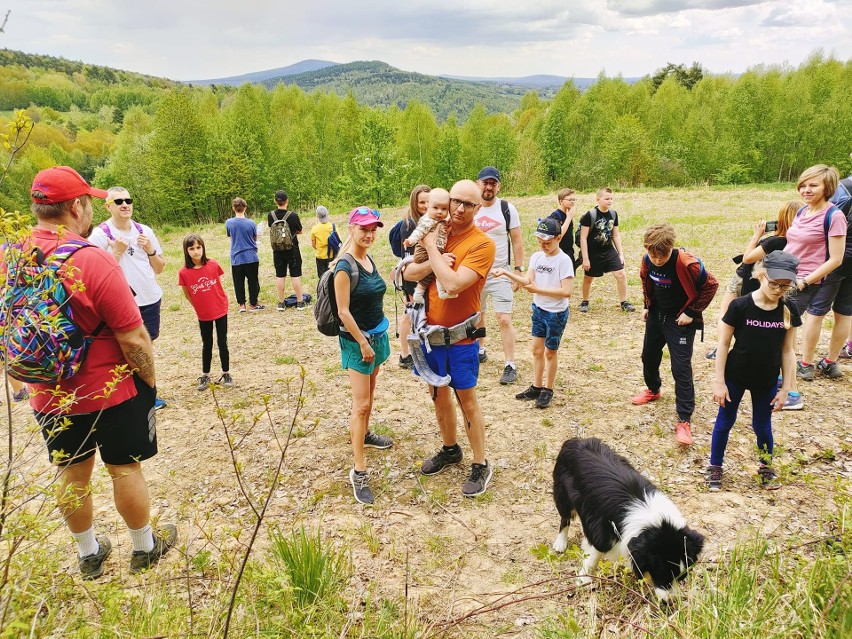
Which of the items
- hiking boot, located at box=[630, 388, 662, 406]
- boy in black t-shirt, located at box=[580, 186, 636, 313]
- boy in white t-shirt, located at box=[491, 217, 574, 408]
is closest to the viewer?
boy in white t-shirt, located at box=[491, 217, 574, 408]

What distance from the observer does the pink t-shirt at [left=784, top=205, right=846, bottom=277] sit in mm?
4461

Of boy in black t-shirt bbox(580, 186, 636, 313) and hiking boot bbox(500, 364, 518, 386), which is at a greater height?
boy in black t-shirt bbox(580, 186, 636, 313)

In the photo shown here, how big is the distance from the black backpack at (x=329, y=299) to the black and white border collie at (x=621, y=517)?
75.7 inches

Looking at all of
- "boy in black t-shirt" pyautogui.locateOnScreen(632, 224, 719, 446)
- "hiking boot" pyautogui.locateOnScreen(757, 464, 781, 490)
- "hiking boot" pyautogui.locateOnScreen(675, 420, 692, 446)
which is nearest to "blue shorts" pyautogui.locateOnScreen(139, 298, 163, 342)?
"boy in black t-shirt" pyautogui.locateOnScreen(632, 224, 719, 446)

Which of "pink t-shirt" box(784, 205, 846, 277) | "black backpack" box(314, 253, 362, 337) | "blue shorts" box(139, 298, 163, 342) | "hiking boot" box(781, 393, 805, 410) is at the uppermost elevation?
"pink t-shirt" box(784, 205, 846, 277)

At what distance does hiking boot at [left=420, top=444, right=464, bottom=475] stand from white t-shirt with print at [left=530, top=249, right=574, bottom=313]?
5.66 feet

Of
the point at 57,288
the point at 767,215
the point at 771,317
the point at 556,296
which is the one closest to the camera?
the point at 57,288

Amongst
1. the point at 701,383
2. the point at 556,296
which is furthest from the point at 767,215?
the point at 556,296

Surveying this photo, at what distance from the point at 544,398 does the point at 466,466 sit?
1365 mm

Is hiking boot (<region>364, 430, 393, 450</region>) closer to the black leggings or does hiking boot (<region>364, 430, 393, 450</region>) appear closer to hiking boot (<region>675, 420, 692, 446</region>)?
the black leggings

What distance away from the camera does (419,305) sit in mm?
3646

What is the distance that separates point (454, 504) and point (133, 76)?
237m

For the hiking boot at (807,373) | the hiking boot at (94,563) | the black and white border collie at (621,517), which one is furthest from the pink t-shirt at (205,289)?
the hiking boot at (807,373)

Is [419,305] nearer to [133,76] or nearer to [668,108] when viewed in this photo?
[668,108]
